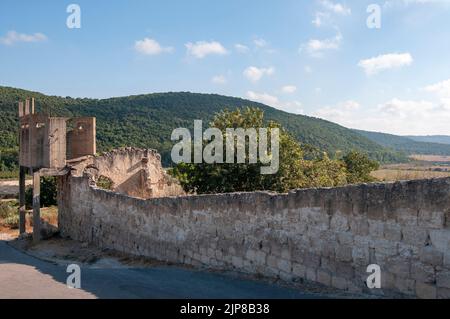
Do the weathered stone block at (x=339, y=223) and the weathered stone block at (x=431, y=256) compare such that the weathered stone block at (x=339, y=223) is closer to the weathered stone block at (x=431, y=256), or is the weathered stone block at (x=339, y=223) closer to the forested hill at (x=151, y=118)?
the weathered stone block at (x=431, y=256)

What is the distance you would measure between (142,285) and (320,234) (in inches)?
140

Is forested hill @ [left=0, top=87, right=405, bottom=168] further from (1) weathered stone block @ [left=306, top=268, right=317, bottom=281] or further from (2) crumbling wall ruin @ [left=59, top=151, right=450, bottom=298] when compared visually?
(1) weathered stone block @ [left=306, top=268, right=317, bottom=281]

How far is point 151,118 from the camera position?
76750 millimetres

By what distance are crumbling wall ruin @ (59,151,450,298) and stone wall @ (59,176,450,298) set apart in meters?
0.01

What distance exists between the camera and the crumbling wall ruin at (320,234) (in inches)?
230

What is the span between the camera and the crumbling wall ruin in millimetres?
5844

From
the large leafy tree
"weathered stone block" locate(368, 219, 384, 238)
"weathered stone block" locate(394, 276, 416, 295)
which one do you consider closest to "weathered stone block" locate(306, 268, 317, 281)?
"weathered stone block" locate(368, 219, 384, 238)

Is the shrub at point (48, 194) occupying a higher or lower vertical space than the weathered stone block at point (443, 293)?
lower

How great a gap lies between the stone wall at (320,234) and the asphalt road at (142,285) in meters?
0.51

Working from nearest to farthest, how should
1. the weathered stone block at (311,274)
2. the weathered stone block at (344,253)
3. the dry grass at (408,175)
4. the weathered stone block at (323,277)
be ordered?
1. the weathered stone block at (344,253)
2. the weathered stone block at (323,277)
3. the weathered stone block at (311,274)
4. the dry grass at (408,175)

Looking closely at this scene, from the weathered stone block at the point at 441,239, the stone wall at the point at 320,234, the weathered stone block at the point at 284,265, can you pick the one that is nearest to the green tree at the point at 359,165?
the stone wall at the point at 320,234

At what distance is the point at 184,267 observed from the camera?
10.5 meters
